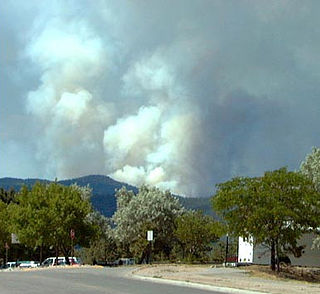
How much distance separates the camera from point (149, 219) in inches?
2692

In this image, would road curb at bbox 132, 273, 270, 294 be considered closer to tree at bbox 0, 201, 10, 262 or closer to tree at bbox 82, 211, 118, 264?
tree at bbox 0, 201, 10, 262

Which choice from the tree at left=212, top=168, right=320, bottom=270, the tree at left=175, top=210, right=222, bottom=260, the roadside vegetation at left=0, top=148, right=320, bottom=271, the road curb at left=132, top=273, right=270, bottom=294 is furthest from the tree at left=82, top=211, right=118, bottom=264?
the road curb at left=132, top=273, right=270, bottom=294

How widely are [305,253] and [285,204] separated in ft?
51.8

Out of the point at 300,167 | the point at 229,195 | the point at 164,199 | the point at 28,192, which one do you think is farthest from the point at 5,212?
the point at 229,195

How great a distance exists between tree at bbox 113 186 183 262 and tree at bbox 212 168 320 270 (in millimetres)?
29376

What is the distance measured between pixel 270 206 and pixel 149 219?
110 ft

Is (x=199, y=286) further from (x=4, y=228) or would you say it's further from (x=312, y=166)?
(x=4, y=228)

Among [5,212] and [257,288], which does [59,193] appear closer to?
[5,212]

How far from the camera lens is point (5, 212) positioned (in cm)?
6950

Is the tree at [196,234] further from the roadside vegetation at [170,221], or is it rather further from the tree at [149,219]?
the tree at [149,219]

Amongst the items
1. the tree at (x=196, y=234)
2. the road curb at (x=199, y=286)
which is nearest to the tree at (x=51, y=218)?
the tree at (x=196, y=234)

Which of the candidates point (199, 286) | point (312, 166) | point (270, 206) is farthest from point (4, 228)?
point (199, 286)

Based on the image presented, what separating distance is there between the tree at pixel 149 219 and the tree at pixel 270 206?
29.4 m

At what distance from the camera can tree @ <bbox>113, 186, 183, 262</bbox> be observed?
67750mm
